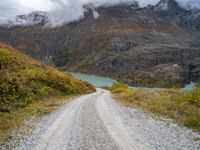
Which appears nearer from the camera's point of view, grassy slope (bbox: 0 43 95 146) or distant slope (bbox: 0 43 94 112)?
grassy slope (bbox: 0 43 95 146)

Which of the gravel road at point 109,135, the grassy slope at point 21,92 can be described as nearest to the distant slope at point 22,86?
the grassy slope at point 21,92

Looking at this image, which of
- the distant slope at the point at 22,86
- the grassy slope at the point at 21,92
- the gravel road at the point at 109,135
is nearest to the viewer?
the gravel road at the point at 109,135

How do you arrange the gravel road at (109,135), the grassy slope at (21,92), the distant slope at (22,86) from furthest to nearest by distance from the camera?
the distant slope at (22,86), the grassy slope at (21,92), the gravel road at (109,135)

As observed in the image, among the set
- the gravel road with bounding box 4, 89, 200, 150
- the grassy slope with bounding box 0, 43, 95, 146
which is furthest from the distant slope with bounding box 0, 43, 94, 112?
the gravel road with bounding box 4, 89, 200, 150

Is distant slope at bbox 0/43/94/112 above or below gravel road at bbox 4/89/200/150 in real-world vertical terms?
above

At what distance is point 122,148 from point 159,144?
2.27m

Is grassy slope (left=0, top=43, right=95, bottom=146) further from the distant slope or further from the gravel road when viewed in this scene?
the gravel road

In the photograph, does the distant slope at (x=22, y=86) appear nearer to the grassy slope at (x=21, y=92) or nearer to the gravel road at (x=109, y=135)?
the grassy slope at (x=21, y=92)

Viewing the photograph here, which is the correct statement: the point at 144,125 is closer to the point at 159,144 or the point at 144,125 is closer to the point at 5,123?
the point at 159,144

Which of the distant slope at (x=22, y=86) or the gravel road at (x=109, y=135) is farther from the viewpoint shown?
the distant slope at (x=22, y=86)

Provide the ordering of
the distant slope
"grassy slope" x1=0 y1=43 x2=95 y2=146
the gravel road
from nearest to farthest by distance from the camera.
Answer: the gravel road
"grassy slope" x1=0 y1=43 x2=95 y2=146
the distant slope

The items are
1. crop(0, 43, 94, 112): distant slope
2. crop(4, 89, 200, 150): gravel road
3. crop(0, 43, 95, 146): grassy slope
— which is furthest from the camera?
crop(0, 43, 94, 112): distant slope

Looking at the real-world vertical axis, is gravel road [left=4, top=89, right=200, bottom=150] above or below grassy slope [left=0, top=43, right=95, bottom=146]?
below

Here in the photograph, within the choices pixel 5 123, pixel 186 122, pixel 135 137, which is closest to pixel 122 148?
pixel 135 137
